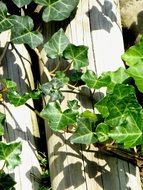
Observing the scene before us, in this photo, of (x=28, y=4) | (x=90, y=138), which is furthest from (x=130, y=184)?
(x=28, y=4)

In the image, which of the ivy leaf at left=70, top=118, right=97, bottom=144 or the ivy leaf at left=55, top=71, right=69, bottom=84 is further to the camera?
the ivy leaf at left=55, top=71, right=69, bottom=84

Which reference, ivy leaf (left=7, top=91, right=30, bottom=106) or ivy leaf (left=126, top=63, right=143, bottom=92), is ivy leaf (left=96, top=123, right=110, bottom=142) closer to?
ivy leaf (left=126, top=63, right=143, bottom=92)

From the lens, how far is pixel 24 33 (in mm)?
2186

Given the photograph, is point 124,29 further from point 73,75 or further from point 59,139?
point 59,139

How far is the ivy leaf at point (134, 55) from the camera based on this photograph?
→ 2.12 metres

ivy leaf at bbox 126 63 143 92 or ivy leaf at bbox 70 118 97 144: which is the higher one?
ivy leaf at bbox 126 63 143 92

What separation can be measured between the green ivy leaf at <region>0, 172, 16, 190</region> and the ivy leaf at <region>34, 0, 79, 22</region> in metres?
0.74

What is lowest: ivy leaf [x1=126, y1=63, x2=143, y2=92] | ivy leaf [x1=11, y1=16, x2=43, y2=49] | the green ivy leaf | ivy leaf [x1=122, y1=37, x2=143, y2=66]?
the green ivy leaf

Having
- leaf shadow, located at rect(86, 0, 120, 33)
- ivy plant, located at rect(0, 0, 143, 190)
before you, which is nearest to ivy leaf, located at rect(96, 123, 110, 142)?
ivy plant, located at rect(0, 0, 143, 190)

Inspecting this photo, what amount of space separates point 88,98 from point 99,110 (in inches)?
6.7

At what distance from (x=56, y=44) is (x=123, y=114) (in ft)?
1.56

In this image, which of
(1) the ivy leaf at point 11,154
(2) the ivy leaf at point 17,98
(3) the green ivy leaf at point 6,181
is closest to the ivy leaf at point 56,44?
(2) the ivy leaf at point 17,98

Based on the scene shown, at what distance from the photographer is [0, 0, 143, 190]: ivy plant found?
198cm

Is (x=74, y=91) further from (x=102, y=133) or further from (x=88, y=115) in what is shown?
(x=102, y=133)
